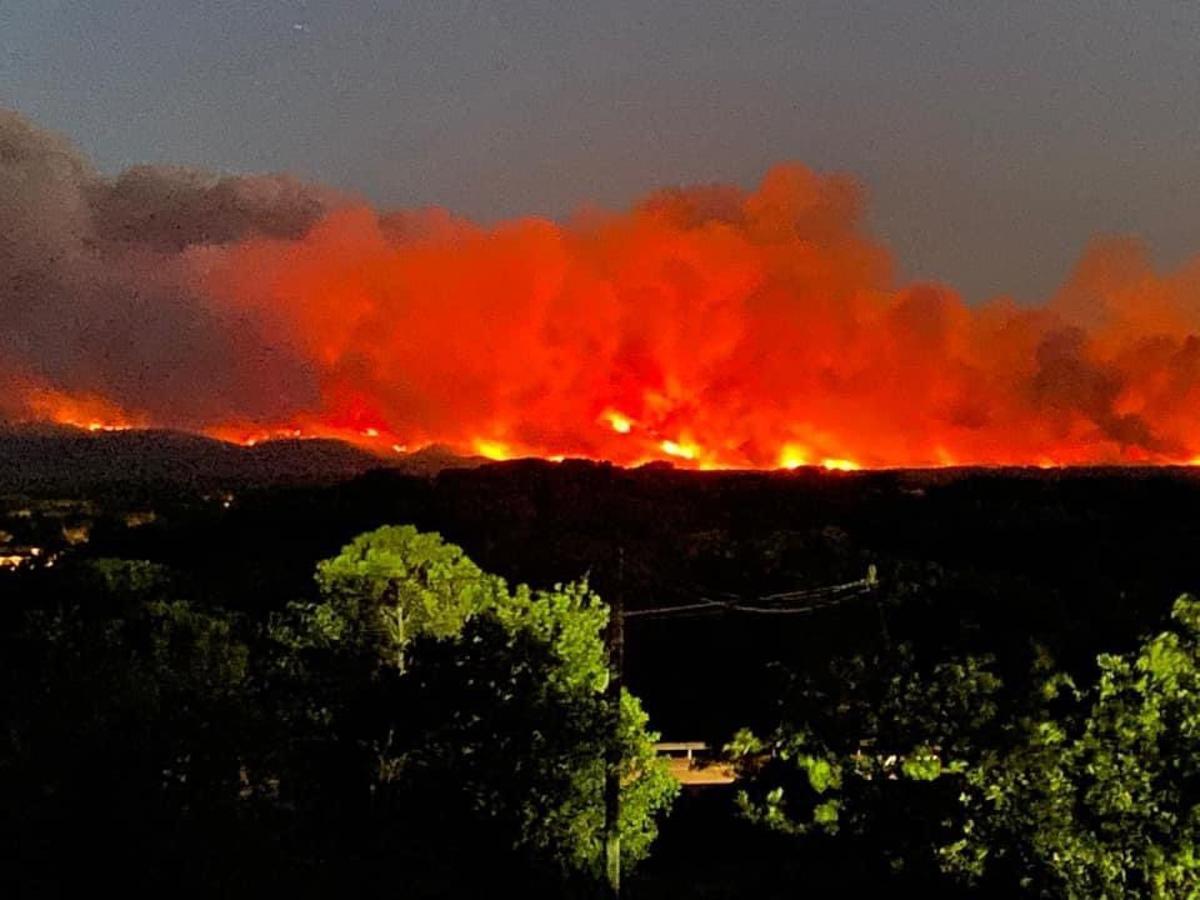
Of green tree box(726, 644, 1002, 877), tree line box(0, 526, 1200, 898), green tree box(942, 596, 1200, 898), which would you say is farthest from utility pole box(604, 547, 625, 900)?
green tree box(942, 596, 1200, 898)

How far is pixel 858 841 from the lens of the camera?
1764 cm

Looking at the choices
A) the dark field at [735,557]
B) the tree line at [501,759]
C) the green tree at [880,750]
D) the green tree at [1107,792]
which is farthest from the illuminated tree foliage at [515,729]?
the green tree at [1107,792]

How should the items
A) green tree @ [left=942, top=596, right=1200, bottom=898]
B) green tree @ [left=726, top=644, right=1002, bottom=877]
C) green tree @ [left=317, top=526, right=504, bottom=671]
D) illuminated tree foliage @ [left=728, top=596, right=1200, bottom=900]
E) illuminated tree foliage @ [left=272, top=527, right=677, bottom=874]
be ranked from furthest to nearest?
green tree @ [left=317, top=526, right=504, bottom=671] → illuminated tree foliage @ [left=272, top=527, right=677, bottom=874] → green tree @ [left=726, top=644, right=1002, bottom=877] → illuminated tree foliage @ [left=728, top=596, right=1200, bottom=900] → green tree @ [left=942, top=596, right=1200, bottom=898]

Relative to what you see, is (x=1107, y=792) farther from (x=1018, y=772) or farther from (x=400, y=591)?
(x=400, y=591)

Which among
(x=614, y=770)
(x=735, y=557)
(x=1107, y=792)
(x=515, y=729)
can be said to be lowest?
(x=614, y=770)

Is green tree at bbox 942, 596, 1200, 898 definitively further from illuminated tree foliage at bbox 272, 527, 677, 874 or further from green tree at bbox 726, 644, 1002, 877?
illuminated tree foliage at bbox 272, 527, 677, 874

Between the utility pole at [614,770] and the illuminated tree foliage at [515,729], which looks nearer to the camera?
the utility pole at [614,770]

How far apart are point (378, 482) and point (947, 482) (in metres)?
52.5

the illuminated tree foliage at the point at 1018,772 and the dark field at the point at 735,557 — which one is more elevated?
the dark field at the point at 735,557

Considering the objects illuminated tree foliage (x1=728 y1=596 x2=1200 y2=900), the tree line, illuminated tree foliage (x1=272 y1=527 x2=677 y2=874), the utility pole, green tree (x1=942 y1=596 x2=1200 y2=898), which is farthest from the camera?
illuminated tree foliage (x1=272 y1=527 x2=677 y2=874)

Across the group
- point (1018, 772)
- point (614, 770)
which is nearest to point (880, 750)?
point (1018, 772)

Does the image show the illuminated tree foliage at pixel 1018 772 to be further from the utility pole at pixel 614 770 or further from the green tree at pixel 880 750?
the utility pole at pixel 614 770

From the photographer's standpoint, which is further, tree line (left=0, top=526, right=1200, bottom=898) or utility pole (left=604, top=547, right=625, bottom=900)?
utility pole (left=604, top=547, right=625, bottom=900)

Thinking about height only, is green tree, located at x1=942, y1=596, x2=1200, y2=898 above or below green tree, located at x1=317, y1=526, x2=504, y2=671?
below
